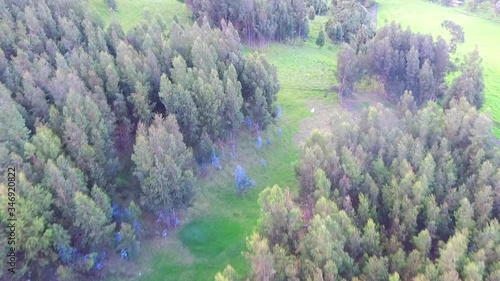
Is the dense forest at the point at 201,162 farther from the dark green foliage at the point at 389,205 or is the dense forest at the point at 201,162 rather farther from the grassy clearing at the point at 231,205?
the grassy clearing at the point at 231,205

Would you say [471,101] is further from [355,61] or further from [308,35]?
[308,35]

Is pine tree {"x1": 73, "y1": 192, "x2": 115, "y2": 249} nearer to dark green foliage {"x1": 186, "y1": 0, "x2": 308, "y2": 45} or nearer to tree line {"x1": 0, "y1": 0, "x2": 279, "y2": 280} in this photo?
tree line {"x1": 0, "y1": 0, "x2": 279, "y2": 280}

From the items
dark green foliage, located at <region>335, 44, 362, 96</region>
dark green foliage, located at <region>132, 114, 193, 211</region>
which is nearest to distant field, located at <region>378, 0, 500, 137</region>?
dark green foliage, located at <region>335, 44, 362, 96</region>

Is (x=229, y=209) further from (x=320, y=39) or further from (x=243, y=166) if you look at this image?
(x=320, y=39)

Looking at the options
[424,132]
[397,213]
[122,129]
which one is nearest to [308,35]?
[424,132]

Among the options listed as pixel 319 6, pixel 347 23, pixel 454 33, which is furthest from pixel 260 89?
pixel 454 33

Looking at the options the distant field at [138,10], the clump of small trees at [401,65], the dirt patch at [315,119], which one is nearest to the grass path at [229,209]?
the dirt patch at [315,119]
